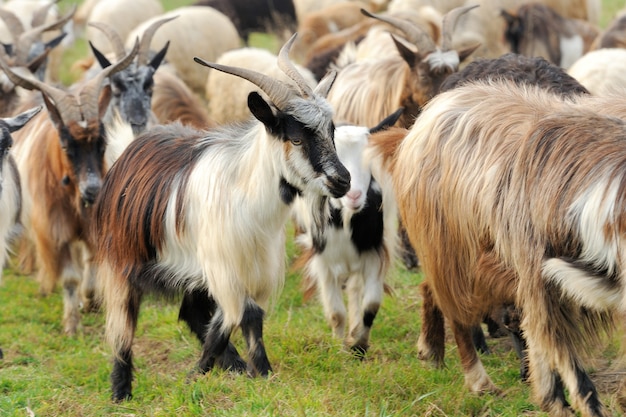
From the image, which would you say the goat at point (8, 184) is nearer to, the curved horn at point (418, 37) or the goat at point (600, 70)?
the curved horn at point (418, 37)

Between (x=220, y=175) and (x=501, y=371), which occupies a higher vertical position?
(x=220, y=175)

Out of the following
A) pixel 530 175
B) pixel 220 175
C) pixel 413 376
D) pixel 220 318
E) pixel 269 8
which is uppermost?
pixel 530 175

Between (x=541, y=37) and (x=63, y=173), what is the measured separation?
811cm

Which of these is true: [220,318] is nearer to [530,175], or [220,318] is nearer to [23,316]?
[530,175]

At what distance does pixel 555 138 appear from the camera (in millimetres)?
4445

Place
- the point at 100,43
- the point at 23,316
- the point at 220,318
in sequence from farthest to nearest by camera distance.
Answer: the point at 100,43, the point at 23,316, the point at 220,318

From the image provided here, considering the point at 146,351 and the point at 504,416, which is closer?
the point at 504,416

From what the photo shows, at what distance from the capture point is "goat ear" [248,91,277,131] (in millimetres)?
4941

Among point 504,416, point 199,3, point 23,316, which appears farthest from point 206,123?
point 199,3

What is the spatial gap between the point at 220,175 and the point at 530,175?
178 cm

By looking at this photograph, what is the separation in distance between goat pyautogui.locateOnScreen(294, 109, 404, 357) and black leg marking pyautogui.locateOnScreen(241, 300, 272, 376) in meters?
0.94

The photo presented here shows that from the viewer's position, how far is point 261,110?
16.5ft

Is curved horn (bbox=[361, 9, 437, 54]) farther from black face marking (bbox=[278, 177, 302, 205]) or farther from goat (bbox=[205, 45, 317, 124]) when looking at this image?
black face marking (bbox=[278, 177, 302, 205])

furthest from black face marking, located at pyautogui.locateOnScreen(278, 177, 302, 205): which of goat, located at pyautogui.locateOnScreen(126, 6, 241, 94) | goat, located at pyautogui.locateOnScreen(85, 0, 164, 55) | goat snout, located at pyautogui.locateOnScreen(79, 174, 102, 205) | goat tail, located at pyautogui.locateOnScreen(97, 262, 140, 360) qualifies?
goat, located at pyautogui.locateOnScreen(85, 0, 164, 55)
